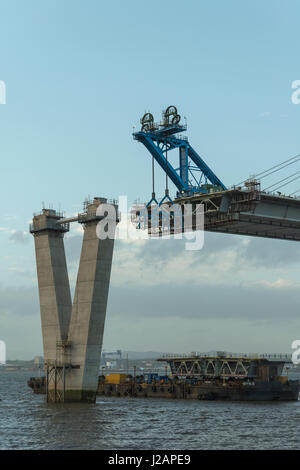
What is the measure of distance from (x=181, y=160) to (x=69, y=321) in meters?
20.0

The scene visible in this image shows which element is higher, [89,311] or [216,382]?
[89,311]

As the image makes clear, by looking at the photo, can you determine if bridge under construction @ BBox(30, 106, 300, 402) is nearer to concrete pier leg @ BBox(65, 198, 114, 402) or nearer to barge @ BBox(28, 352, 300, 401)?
concrete pier leg @ BBox(65, 198, 114, 402)

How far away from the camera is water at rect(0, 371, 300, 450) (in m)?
46.2

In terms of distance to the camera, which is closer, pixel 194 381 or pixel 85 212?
pixel 85 212

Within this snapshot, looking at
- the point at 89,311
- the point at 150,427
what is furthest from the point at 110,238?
the point at 150,427

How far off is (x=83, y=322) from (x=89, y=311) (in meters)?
1.36

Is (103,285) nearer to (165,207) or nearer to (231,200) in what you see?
(165,207)

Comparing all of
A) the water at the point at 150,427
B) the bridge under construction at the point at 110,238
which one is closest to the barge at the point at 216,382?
the water at the point at 150,427

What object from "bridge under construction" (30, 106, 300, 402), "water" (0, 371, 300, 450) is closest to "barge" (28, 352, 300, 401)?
"water" (0, 371, 300, 450)

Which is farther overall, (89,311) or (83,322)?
(83,322)

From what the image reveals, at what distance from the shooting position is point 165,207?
6825 centimetres

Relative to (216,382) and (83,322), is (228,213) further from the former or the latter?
(216,382)

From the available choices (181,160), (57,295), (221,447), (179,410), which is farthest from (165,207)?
(221,447)

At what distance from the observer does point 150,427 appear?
55.5 m
